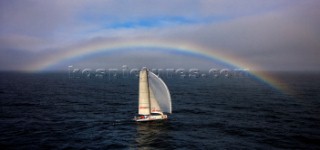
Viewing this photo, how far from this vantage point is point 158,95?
55.6 m

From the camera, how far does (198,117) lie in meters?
63.5

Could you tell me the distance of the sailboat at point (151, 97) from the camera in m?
54.6

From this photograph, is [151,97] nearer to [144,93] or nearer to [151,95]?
[151,95]

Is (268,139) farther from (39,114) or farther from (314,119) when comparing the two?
(39,114)

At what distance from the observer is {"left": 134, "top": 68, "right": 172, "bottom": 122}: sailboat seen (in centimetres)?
5462

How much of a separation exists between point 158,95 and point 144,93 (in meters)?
3.13

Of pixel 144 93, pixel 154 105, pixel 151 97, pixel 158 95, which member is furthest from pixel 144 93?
pixel 154 105

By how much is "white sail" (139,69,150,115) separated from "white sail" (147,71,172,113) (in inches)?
41.1

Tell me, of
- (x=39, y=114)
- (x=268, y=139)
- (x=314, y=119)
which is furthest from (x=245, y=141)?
(x=39, y=114)

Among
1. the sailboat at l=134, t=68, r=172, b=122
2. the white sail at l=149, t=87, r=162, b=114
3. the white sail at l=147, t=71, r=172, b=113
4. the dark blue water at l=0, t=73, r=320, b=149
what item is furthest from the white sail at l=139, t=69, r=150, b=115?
the dark blue water at l=0, t=73, r=320, b=149

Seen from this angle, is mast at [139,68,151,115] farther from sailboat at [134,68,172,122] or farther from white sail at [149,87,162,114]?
white sail at [149,87,162,114]

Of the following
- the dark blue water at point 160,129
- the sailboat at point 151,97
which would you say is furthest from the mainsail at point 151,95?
the dark blue water at point 160,129

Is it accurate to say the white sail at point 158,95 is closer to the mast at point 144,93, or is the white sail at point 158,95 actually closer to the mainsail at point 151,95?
the mainsail at point 151,95

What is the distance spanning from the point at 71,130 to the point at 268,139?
3712 centimetres
